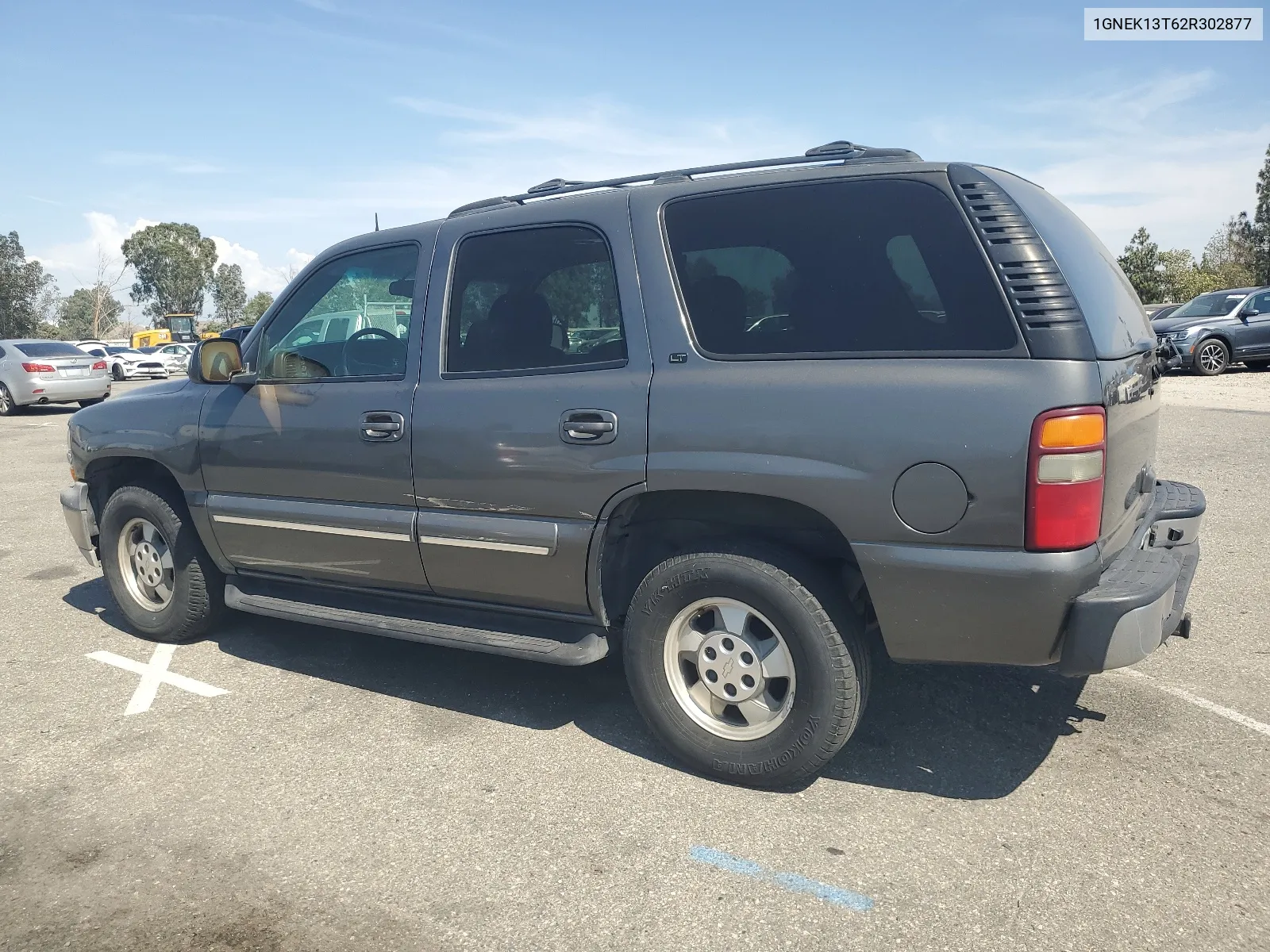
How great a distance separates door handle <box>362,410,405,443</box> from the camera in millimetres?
3900

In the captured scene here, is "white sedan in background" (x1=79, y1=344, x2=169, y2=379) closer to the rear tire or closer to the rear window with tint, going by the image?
the rear tire

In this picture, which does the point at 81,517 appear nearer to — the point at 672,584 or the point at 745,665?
the point at 672,584

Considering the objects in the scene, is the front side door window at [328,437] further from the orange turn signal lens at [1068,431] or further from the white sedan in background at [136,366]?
the white sedan in background at [136,366]

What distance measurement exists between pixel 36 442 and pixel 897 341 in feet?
48.6

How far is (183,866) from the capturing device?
2.98 m

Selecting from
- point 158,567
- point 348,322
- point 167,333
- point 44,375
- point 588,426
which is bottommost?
point 158,567

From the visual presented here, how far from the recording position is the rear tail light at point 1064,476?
2764mm

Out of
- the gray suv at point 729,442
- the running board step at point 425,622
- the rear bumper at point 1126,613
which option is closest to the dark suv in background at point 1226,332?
the gray suv at point 729,442

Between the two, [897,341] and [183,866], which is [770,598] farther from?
[183,866]

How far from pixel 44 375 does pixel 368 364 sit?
17.4 m

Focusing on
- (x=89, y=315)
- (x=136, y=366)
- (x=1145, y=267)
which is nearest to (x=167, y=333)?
(x=136, y=366)

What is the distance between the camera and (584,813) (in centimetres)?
322

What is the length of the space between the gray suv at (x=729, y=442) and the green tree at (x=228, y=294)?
87624 mm

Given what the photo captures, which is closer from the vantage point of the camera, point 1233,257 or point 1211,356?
point 1211,356
